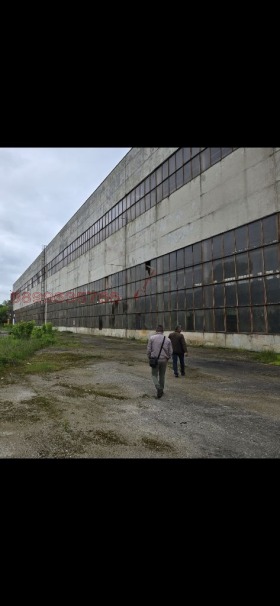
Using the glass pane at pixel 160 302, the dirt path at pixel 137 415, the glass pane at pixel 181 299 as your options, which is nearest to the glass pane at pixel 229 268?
the glass pane at pixel 181 299

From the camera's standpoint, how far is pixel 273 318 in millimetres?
14453

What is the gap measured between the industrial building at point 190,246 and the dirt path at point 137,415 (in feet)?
21.0

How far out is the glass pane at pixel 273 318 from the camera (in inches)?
561

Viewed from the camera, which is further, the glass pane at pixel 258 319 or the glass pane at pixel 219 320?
the glass pane at pixel 219 320

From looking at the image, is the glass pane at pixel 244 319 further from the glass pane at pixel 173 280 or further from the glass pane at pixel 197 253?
the glass pane at pixel 173 280

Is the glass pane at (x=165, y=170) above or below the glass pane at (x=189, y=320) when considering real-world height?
above

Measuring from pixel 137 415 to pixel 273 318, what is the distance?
1074 cm

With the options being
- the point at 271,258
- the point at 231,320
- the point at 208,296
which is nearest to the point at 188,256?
the point at 208,296

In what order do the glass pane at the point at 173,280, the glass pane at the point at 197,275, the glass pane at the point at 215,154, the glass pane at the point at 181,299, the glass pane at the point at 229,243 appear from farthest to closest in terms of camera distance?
the glass pane at the point at 173,280 < the glass pane at the point at 181,299 < the glass pane at the point at 197,275 < the glass pane at the point at 215,154 < the glass pane at the point at 229,243

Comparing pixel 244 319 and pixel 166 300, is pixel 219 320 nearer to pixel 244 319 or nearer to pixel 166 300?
pixel 244 319

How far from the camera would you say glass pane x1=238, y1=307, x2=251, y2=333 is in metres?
15.9
